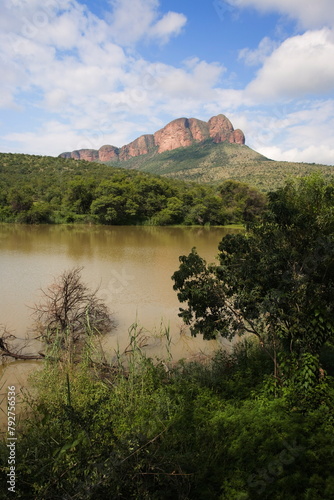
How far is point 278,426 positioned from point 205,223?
4456 centimetres

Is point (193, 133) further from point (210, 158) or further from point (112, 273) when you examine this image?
point (112, 273)

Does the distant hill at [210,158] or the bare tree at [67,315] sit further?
the distant hill at [210,158]

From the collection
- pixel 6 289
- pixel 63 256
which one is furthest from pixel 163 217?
pixel 6 289

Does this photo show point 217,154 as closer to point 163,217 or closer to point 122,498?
point 163,217

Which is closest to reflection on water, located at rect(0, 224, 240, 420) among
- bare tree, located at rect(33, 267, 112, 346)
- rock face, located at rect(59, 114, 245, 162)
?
bare tree, located at rect(33, 267, 112, 346)

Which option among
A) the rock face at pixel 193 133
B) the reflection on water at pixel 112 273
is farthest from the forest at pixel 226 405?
the rock face at pixel 193 133

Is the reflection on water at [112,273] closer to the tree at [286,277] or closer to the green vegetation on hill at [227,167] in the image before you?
the tree at [286,277]

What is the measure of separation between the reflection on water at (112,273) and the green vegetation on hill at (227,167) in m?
38.6

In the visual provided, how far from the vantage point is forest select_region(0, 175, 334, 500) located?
10.6 ft

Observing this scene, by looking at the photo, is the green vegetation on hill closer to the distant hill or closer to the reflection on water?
the distant hill

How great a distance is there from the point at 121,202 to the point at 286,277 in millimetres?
40362

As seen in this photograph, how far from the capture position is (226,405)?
525 centimetres

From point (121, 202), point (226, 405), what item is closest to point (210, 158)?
point (121, 202)

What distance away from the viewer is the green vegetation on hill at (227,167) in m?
70.4
